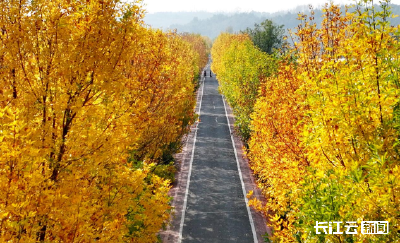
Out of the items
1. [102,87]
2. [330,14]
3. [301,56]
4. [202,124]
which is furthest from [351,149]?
[202,124]

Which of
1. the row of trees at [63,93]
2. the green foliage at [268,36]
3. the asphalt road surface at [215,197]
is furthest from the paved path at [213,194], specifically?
the green foliage at [268,36]

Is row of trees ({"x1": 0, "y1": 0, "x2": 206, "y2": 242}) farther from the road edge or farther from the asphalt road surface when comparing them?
the asphalt road surface

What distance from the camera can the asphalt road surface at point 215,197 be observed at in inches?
664

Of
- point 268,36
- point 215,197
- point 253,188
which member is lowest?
point 215,197

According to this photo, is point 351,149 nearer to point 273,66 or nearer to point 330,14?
point 330,14

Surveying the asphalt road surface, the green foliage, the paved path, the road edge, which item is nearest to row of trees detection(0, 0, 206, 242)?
the road edge

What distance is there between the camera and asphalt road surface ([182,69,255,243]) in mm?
16859

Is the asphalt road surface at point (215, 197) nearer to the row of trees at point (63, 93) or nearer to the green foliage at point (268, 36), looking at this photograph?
the row of trees at point (63, 93)

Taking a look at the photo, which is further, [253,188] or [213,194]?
[253,188]

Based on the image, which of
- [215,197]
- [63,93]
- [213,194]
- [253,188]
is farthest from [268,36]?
[63,93]

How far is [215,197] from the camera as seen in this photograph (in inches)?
827

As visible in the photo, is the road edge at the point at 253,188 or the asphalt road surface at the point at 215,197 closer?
the asphalt road surface at the point at 215,197

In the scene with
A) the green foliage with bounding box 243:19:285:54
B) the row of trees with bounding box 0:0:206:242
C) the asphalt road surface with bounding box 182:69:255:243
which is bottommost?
the asphalt road surface with bounding box 182:69:255:243

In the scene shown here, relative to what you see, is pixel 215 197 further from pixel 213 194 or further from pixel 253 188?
pixel 253 188
